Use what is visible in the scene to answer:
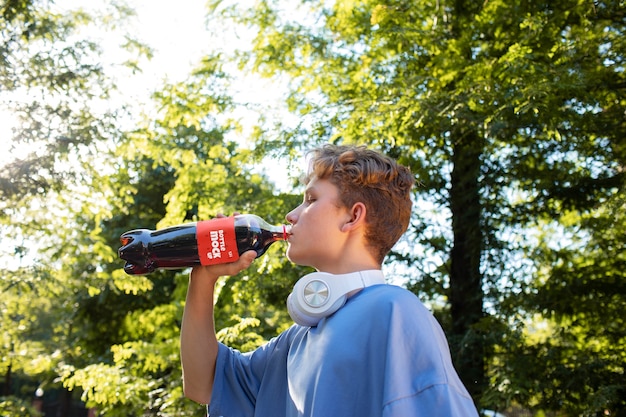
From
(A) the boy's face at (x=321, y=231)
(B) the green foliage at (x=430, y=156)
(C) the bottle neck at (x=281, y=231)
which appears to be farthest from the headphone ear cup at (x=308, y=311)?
(B) the green foliage at (x=430, y=156)

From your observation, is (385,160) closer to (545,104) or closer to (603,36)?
(545,104)

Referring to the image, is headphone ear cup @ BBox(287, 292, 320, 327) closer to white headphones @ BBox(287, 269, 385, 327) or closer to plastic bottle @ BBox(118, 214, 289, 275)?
white headphones @ BBox(287, 269, 385, 327)

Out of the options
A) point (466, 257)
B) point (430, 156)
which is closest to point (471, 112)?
point (430, 156)

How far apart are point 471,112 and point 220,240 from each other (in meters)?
5.53

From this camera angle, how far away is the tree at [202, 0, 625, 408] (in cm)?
692

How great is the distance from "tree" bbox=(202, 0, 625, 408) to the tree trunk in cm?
2

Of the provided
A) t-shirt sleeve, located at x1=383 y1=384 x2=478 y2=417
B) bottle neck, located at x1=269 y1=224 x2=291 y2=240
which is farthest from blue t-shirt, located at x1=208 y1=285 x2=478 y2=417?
bottle neck, located at x1=269 y1=224 x2=291 y2=240

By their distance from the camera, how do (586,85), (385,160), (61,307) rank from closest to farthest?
(385,160) < (586,85) < (61,307)

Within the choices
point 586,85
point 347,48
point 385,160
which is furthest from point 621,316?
point 385,160

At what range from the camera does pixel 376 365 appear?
1.67 metres

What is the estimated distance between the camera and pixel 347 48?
28.1ft

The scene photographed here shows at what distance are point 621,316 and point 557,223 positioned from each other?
147cm

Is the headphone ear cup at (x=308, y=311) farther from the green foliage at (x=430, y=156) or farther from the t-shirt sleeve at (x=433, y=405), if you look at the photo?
the green foliage at (x=430, y=156)

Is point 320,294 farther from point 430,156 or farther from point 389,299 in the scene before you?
point 430,156
